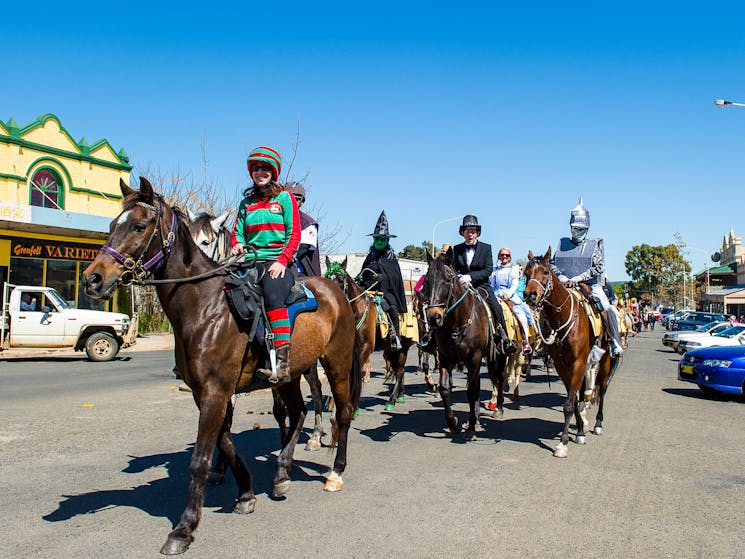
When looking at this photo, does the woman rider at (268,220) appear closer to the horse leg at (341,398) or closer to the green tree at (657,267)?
the horse leg at (341,398)

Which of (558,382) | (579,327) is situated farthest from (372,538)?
(558,382)

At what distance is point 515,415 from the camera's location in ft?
35.3

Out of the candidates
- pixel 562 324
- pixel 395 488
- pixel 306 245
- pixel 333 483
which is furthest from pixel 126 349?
pixel 395 488

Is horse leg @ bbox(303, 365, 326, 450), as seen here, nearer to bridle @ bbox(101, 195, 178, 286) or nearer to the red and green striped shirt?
the red and green striped shirt

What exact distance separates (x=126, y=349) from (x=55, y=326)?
5.28 m

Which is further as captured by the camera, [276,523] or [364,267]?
[364,267]

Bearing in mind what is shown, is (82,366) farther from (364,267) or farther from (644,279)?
(644,279)

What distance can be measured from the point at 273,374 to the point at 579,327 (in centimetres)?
513

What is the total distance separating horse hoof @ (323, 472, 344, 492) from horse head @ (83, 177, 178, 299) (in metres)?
2.68

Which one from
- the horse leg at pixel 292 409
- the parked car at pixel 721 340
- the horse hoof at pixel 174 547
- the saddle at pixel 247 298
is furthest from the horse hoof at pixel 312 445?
the parked car at pixel 721 340

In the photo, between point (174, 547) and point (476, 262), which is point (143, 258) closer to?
point (174, 547)

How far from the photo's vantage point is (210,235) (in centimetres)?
955

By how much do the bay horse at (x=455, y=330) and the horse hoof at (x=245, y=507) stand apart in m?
3.69

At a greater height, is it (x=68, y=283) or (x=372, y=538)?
(x=68, y=283)
